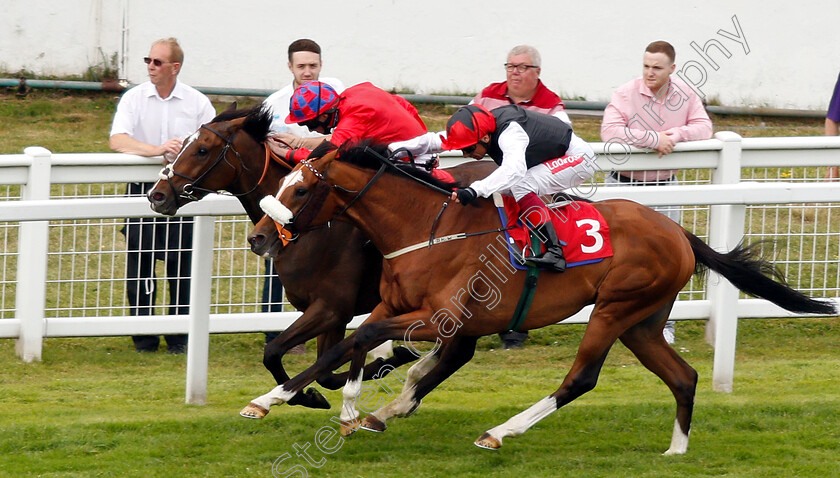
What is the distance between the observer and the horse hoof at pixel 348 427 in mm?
4961

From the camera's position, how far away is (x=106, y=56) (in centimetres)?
1019

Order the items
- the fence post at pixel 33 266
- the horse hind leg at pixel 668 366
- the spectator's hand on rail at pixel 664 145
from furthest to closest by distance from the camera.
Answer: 1. the spectator's hand on rail at pixel 664 145
2. the fence post at pixel 33 266
3. the horse hind leg at pixel 668 366

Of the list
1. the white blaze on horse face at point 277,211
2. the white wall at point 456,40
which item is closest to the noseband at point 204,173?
the white blaze on horse face at point 277,211

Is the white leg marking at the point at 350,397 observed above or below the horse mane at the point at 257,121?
below

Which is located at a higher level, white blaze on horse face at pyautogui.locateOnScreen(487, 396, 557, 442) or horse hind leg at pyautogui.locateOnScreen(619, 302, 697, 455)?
horse hind leg at pyautogui.locateOnScreen(619, 302, 697, 455)

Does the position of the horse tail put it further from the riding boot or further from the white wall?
the white wall

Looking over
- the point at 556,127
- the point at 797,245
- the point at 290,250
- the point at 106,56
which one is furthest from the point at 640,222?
the point at 106,56

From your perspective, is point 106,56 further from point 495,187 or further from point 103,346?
point 495,187

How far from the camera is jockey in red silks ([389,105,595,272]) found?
4773mm

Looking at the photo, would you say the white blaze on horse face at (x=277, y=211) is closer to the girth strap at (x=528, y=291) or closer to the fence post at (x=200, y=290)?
the fence post at (x=200, y=290)

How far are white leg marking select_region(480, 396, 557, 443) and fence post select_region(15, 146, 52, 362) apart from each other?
2618 millimetres

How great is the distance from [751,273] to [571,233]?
2.93 ft

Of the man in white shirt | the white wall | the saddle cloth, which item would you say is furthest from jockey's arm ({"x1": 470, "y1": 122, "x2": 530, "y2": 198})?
the white wall

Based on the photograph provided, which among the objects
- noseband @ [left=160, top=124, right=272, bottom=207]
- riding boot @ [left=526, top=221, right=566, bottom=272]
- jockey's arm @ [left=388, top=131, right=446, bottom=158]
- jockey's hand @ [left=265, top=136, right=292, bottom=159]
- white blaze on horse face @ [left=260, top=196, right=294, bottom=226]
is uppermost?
jockey's arm @ [left=388, top=131, right=446, bottom=158]
